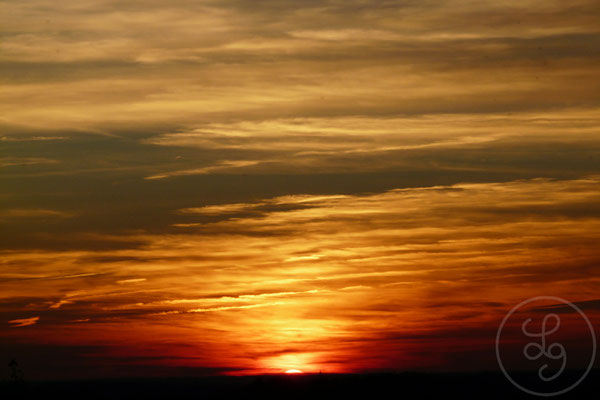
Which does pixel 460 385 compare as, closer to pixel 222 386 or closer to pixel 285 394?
pixel 285 394

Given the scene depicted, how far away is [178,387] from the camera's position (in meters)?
105

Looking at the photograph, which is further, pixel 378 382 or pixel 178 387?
pixel 178 387

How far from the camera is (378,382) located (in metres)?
92.7

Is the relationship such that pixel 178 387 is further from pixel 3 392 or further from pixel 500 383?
pixel 500 383

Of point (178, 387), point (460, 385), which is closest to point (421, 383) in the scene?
point (460, 385)

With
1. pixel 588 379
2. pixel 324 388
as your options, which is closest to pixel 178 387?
pixel 324 388

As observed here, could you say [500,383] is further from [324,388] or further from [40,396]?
[40,396]

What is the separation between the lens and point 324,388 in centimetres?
9081

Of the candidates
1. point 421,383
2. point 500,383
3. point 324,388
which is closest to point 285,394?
point 324,388

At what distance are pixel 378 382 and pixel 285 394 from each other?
30.3 feet

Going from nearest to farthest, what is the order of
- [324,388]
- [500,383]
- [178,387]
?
[324,388]
[500,383]
[178,387]

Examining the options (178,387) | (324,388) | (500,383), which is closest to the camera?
(324,388)

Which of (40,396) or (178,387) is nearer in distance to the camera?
(40,396)

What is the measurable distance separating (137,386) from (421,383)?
35.9 metres
